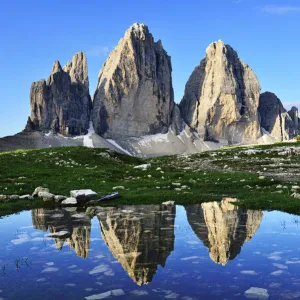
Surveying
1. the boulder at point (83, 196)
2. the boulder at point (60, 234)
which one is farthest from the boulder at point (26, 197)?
the boulder at point (60, 234)

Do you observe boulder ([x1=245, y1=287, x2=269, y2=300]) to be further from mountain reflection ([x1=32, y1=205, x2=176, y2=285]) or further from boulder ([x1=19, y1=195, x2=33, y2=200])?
boulder ([x1=19, y1=195, x2=33, y2=200])

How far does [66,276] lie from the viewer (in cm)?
1013

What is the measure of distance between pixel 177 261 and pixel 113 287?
9.06 feet

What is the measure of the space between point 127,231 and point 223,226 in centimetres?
433

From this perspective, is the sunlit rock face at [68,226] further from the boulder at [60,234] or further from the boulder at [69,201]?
the boulder at [69,201]

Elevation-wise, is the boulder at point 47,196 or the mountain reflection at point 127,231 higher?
the boulder at point 47,196

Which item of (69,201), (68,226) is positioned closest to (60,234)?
(68,226)

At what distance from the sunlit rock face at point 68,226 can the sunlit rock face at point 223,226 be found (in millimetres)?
4682

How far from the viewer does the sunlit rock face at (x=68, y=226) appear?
43.8ft

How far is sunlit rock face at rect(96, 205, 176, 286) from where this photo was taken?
428 inches

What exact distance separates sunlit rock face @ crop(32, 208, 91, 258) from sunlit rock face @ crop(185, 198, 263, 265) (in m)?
4.68

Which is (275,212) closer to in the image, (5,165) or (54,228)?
(54,228)

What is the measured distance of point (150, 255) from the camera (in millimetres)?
11867

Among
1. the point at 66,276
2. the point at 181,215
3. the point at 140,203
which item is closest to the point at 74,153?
the point at 140,203
